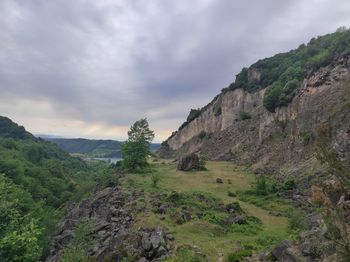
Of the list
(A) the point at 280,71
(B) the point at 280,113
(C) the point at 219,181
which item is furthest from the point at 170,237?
(A) the point at 280,71

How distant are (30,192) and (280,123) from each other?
50257 millimetres

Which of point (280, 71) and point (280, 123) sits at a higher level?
point (280, 71)

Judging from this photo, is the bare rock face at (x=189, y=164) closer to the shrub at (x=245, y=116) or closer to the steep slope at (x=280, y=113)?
the steep slope at (x=280, y=113)

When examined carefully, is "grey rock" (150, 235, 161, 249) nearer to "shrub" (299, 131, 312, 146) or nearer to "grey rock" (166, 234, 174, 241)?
"grey rock" (166, 234, 174, 241)

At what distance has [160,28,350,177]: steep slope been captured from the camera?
42125 mm

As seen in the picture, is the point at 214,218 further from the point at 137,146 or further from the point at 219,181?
the point at 137,146

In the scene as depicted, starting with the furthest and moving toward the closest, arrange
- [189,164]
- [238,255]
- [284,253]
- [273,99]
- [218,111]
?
[218,111]
[273,99]
[189,164]
[238,255]
[284,253]

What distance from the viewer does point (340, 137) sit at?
34938 mm

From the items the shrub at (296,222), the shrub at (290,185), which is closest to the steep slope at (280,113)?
the shrub at (290,185)

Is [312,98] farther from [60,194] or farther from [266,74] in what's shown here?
[60,194]

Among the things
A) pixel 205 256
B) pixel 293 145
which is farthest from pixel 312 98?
pixel 205 256

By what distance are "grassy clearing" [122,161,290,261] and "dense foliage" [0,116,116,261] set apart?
318 inches

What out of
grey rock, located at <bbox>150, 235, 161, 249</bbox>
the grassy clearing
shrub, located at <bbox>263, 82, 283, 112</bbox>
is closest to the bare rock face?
the grassy clearing

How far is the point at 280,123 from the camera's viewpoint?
55406 mm
